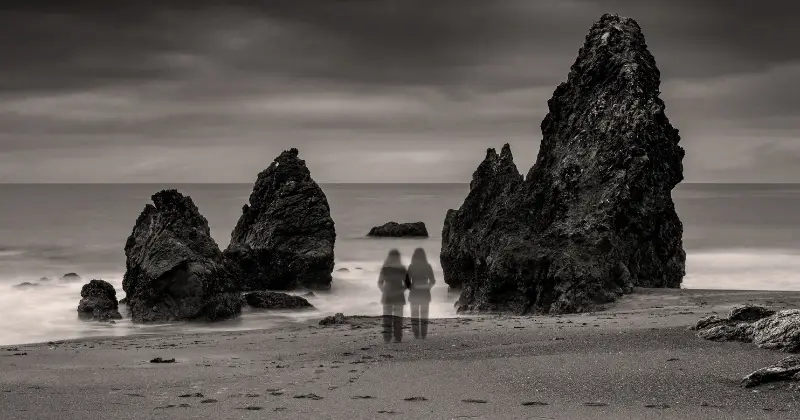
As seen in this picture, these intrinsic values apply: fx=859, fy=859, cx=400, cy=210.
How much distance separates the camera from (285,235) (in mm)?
30203

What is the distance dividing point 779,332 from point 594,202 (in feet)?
33.7

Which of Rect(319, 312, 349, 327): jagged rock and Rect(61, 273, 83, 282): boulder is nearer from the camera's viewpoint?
Rect(319, 312, 349, 327): jagged rock

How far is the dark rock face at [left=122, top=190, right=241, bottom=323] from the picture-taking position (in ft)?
73.0

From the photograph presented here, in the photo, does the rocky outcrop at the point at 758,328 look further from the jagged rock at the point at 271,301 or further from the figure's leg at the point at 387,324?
the jagged rock at the point at 271,301

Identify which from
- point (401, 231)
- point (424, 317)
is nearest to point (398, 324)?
point (424, 317)

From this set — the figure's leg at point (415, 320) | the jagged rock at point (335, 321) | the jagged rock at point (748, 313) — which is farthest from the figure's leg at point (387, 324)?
the jagged rock at point (748, 313)

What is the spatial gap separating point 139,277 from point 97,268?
1729 centimetres

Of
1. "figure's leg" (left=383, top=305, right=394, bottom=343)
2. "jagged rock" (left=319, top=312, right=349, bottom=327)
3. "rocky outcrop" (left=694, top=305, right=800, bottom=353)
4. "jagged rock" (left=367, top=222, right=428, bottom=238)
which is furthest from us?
"jagged rock" (left=367, top=222, right=428, bottom=238)

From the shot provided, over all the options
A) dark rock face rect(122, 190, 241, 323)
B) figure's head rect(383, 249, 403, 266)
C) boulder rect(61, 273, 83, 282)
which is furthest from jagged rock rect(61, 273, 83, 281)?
figure's head rect(383, 249, 403, 266)

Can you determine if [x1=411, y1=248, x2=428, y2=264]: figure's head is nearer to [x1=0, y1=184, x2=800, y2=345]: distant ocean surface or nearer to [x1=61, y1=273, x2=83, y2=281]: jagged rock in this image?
[x1=0, y1=184, x2=800, y2=345]: distant ocean surface

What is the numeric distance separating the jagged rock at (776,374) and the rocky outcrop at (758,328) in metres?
1.81

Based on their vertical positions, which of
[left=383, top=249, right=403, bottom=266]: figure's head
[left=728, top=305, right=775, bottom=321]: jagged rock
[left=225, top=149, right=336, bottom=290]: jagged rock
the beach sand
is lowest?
the beach sand

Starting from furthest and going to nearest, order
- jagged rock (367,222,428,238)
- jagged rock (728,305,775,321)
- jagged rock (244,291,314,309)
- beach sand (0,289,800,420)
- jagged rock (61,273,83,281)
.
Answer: jagged rock (367,222,428,238) → jagged rock (61,273,83,281) → jagged rock (244,291,314,309) → jagged rock (728,305,775,321) → beach sand (0,289,800,420)

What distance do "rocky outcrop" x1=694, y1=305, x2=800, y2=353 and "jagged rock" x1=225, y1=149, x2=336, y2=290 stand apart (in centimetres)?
1759
